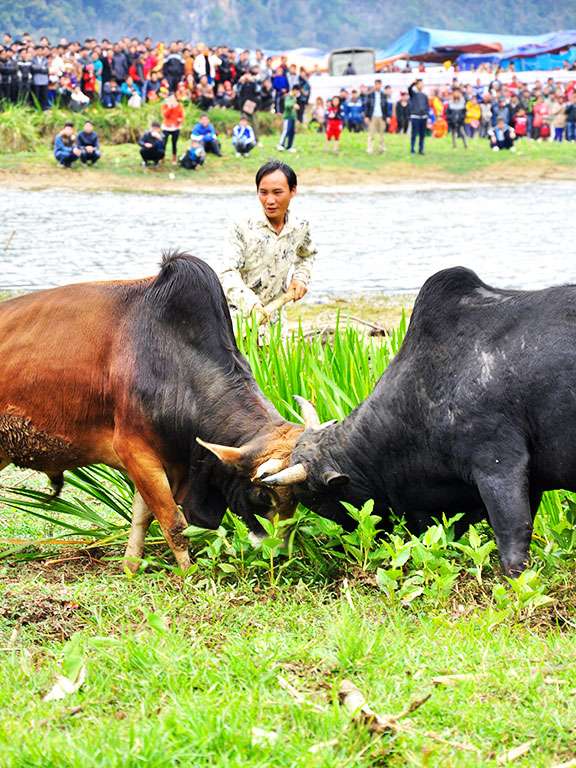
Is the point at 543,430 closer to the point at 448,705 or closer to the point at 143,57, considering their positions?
the point at 448,705

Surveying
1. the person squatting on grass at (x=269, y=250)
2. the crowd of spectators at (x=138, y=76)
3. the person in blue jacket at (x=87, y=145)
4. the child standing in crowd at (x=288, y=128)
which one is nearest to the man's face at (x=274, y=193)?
the person squatting on grass at (x=269, y=250)

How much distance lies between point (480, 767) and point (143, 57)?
34.7 meters

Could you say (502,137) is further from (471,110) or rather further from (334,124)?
(334,124)

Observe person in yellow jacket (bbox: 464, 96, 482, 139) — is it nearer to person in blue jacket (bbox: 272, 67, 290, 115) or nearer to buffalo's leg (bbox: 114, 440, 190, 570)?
person in blue jacket (bbox: 272, 67, 290, 115)

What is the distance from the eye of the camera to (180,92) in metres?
35.2

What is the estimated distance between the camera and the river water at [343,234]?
54.5ft

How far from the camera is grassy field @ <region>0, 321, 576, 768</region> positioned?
13.4 ft

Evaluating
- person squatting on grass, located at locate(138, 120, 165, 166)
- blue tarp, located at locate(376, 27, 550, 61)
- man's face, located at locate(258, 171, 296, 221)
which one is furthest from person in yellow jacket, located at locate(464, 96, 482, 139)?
man's face, located at locate(258, 171, 296, 221)

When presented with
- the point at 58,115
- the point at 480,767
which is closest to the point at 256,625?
the point at 480,767

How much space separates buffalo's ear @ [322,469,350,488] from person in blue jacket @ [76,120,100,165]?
23.8 m

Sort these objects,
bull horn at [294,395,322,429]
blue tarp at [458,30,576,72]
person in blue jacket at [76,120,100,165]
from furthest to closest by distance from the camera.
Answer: blue tarp at [458,30,576,72] → person in blue jacket at [76,120,100,165] → bull horn at [294,395,322,429]

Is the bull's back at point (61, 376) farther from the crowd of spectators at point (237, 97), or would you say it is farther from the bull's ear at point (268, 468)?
the crowd of spectators at point (237, 97)

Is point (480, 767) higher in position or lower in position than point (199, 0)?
lower

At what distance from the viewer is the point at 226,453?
20.4 ft
